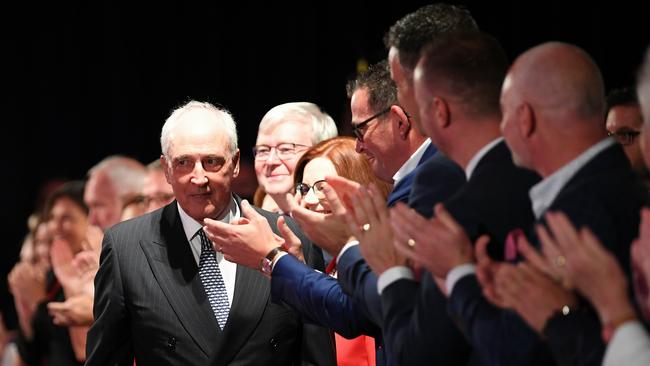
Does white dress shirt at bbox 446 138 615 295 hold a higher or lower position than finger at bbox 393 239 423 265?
higher

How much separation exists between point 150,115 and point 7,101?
3.87ft

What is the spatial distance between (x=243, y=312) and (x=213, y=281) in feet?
0.55

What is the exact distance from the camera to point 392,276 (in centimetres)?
250

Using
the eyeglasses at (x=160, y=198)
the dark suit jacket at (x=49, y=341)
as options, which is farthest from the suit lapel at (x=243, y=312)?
the dark suit jacket at (x=49, y=341)

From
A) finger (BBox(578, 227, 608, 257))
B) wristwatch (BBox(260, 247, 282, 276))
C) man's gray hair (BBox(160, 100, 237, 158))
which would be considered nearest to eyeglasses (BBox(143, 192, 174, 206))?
man's gray hair (BBox(160, 100, 237, 158))

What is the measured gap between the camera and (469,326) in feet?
7.19

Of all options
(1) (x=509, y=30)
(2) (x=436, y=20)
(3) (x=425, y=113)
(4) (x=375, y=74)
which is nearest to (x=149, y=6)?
(1) (x=509, y=30)

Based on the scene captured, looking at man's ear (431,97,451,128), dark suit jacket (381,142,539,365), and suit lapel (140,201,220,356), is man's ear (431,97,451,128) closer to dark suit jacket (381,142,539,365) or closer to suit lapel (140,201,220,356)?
dark suit jacket (381,142,539,365)

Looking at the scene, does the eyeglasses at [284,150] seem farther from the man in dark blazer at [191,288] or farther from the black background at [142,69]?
the black background at [142,69]

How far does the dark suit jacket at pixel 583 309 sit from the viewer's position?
200 centimetres

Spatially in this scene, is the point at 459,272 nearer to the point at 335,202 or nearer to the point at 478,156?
the point at 478,156

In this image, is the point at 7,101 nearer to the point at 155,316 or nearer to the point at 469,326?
the point at 155,316

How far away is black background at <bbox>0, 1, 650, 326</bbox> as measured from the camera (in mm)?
7086

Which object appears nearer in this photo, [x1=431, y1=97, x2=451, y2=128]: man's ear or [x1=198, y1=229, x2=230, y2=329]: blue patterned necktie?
[x1=431, y1=97, x2=451, y2=128]: man's ear
